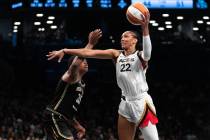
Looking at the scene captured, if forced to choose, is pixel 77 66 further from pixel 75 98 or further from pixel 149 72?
pixel 149 72

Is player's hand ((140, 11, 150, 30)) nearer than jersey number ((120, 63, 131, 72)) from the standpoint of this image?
Yes

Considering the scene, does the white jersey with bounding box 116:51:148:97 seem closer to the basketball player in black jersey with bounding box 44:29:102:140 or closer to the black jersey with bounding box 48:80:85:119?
the basketball player in black jersey with bounding box 44:29:102:140

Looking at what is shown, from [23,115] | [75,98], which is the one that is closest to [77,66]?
[75,98]

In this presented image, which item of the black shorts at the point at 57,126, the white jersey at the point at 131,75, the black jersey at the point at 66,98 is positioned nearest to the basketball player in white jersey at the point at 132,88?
the white jersey at the point at 131,75

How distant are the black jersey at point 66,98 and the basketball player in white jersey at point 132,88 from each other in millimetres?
540

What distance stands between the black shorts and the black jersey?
8 cm

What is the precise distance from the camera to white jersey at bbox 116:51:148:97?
24.5 feet

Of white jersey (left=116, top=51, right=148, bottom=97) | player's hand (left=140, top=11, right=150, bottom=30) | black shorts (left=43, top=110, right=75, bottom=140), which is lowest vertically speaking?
black shorts (left=43, top=110, right=75, bottom=140)

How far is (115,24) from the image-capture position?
24.5m

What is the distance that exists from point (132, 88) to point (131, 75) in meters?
0.18

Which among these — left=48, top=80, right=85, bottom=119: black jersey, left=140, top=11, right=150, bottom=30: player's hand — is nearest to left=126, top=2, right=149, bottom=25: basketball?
left=140, top=11, right=150, bottom=30: player's hand

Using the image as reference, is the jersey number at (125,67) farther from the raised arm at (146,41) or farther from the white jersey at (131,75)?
the raised arm at (146,41)

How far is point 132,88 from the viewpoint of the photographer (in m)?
7.50

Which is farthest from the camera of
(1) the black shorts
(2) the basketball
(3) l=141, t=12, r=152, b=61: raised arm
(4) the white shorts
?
(1) the black shorts
